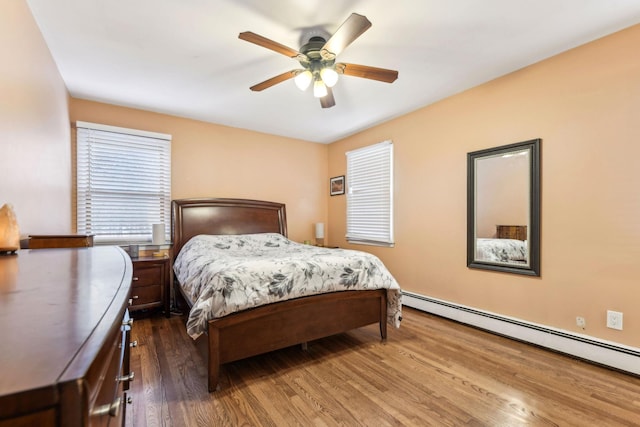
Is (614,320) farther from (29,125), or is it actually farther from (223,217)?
(29,125)

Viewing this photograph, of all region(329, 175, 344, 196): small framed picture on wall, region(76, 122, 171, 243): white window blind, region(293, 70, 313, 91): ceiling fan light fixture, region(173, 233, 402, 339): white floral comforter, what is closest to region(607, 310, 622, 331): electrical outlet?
region(173, 233, 402, 339): white floral comforter

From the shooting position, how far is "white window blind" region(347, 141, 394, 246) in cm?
411

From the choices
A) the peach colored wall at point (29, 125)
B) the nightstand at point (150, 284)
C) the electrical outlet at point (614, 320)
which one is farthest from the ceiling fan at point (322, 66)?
the electrical outlet at point (614, 320)

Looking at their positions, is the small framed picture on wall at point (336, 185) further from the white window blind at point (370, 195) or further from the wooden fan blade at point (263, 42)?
the wooden fan blade at point (263, 42)

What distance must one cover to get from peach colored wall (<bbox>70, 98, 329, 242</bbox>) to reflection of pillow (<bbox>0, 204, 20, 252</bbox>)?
260cm

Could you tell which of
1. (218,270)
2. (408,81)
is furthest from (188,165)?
(408,81)

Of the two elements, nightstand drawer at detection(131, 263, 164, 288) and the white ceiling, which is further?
nightstand drawer at detection(131, 263, 164, 288)

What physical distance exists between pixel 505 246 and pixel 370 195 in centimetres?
191

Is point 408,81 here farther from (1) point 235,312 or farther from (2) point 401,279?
(1) point 235,312

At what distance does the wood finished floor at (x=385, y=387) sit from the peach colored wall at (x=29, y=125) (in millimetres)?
1380

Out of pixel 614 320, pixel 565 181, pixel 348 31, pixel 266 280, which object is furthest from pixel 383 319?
pixel 348 31

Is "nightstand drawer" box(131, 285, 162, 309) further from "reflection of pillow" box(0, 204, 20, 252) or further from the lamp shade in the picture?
"reflection of pillow" box(0, 204, 20, 252)

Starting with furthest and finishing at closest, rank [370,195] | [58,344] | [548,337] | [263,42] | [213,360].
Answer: [370,195]
[548,337]
[213,360]
[263,42]
[58,344]

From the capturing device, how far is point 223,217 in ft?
13.5
